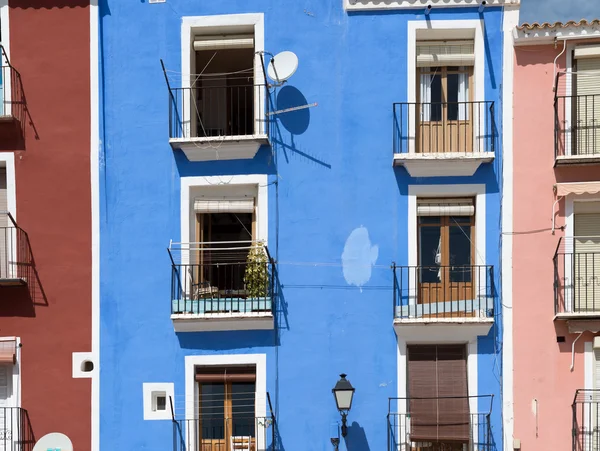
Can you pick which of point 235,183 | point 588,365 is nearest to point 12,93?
point 235,183

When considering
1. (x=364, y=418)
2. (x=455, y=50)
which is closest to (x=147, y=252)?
(x=364, y=418)

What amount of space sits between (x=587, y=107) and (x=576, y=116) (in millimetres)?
267

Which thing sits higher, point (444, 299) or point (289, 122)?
point (289, 122)

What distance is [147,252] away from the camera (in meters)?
18.4

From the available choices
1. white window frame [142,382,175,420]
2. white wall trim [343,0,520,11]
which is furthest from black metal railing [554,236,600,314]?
white window frame [142,382,175,420]

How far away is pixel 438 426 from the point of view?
1750 cm

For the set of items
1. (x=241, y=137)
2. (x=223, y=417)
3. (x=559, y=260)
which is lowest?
(x=223, y=417)

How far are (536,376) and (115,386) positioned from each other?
7.28m

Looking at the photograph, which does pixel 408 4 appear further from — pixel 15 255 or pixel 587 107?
pixel 15 255

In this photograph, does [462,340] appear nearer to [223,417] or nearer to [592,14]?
[223,417]

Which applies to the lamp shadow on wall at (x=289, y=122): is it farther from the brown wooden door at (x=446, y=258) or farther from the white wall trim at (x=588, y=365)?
the white wall trim at (x=588, y=365)

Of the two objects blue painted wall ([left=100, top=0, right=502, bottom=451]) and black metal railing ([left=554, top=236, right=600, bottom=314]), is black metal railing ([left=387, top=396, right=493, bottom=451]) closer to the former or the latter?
blue painted wall ([left=100, top=0, right=502, bottom=451])

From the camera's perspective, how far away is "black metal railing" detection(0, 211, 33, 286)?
18484mm

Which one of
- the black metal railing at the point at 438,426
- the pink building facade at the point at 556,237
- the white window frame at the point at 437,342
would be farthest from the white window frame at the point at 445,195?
the black metal railing at the point at 438,426
